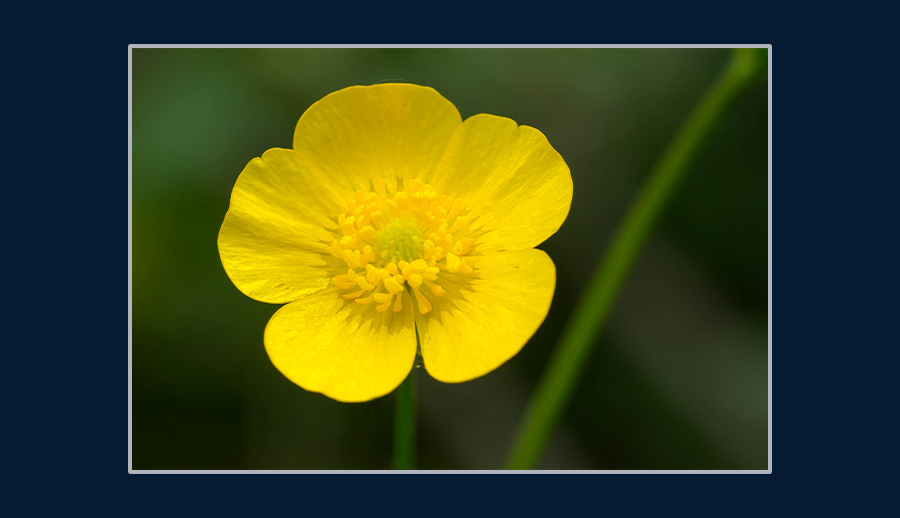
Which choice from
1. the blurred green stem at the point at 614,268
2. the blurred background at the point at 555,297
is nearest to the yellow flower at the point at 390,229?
the blurred background at the point at 555,297

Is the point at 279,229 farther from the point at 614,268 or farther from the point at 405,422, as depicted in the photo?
the point at 614,268

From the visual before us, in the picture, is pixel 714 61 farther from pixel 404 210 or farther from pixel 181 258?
pixel 181 258

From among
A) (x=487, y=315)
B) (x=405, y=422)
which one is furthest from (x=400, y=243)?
(x=405, y=422)

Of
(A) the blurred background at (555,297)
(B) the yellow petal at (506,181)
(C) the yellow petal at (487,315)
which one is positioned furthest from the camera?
(A) the blurred background at (555,297)

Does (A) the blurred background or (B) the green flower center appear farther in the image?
(A) the blurred background

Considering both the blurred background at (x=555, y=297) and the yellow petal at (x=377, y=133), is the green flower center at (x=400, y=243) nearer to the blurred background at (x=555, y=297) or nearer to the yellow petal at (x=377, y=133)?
the yellow petal at (x=377, y=133)

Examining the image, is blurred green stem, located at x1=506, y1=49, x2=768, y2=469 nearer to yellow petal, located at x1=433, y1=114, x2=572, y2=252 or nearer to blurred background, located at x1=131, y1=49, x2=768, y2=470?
blurred background, located at x1=131, y1=49, x2=768, y2=470

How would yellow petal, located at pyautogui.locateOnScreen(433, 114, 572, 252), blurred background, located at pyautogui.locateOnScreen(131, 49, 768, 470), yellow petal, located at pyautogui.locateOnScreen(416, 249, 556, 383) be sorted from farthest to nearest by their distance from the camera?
blurred background, located at pyautogui.locateOnScreen(131, 49, 768, 470) → yellow petal, located at pyautogui.locateOnScreen(433, 114, 572, 252) → yellow petal, located at pyautogui.locateOnScreen(416, 249, 556, 383)

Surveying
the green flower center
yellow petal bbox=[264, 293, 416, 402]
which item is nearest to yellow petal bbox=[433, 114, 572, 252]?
the green flower center
